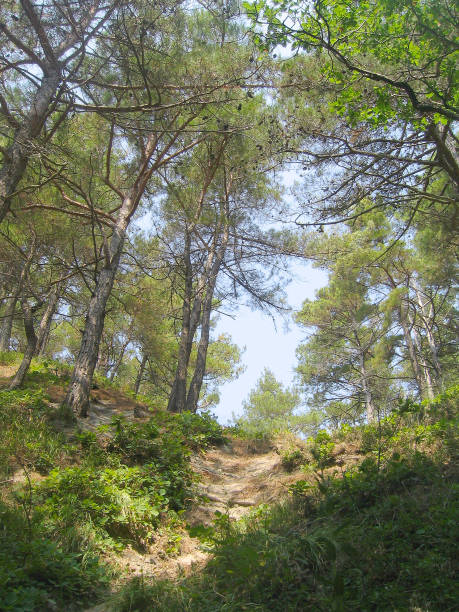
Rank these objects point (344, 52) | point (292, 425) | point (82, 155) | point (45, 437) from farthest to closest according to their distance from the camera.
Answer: point (292, 425), point (82, 155), point (45, 437), point (344, 52)

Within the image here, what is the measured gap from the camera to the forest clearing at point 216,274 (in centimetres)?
274

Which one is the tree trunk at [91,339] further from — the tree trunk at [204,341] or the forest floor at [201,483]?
the tree trunk at [204,341]

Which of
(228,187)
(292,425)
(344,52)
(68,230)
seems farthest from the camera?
(292,425)

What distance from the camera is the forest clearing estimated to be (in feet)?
9.00

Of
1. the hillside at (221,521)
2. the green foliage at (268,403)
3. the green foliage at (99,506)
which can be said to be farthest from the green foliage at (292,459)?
the green foliage at (268,403)

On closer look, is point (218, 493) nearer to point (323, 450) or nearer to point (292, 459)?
point (292, 459)

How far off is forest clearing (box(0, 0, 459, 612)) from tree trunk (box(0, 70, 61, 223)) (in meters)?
0.03

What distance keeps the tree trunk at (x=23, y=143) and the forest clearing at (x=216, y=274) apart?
0.09 feet

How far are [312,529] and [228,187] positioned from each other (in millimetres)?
8546

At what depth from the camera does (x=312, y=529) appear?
3338 millimetres

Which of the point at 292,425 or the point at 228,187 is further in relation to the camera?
the point at 292,425

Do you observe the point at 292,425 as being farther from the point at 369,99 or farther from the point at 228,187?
the point at 369,99

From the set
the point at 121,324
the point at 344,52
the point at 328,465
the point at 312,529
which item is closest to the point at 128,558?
the point at 312,529

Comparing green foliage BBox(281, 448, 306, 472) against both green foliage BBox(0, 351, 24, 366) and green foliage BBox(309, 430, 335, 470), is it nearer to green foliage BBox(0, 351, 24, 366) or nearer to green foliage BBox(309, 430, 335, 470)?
green foliage BBox(309, 430, 335, 470)
